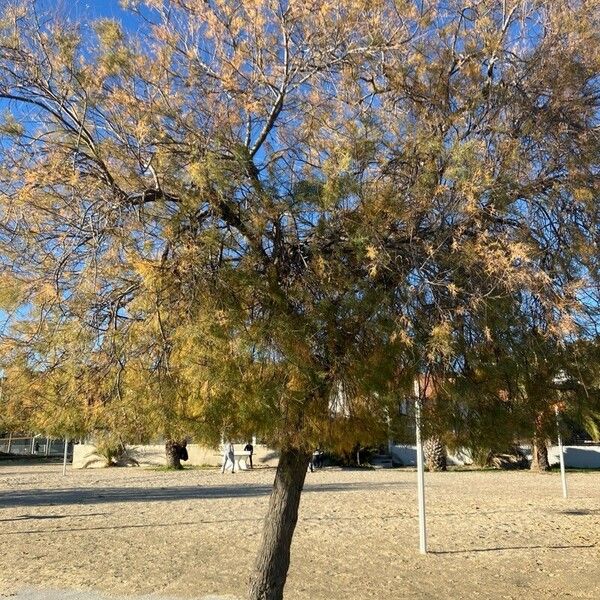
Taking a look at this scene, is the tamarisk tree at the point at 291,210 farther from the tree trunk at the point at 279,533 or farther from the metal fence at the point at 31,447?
the metal fence at the point at 31,447

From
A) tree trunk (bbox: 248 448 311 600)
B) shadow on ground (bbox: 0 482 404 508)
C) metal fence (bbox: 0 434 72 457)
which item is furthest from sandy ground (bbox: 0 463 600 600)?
metal fence (bbox: 0 434 72 457)

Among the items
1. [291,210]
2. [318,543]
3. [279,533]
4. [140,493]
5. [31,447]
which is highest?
[291,210]

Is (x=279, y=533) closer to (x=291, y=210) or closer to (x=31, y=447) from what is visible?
(x=291, y=210)

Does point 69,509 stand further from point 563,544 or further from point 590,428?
point 590,428

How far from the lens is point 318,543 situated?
12.4m

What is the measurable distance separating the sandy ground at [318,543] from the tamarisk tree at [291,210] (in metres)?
4.44

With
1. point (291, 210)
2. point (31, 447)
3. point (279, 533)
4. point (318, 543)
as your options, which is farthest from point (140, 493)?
point (31, 447)

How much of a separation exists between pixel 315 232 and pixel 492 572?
7.06 metres

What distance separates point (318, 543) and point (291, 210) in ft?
27.4

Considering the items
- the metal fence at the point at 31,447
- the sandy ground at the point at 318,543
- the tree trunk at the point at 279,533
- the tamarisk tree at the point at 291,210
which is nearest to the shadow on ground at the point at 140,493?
the sandy ground at the point at 318,543

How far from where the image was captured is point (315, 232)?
5.65 m

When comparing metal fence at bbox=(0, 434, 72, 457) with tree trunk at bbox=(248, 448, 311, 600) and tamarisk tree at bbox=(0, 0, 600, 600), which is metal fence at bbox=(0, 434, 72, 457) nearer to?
tree trunk at bbox=(248, 448, 311, 600)

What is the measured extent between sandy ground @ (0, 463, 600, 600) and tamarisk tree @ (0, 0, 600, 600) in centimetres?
444

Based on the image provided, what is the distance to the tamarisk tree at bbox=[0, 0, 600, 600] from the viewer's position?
5.12 m
